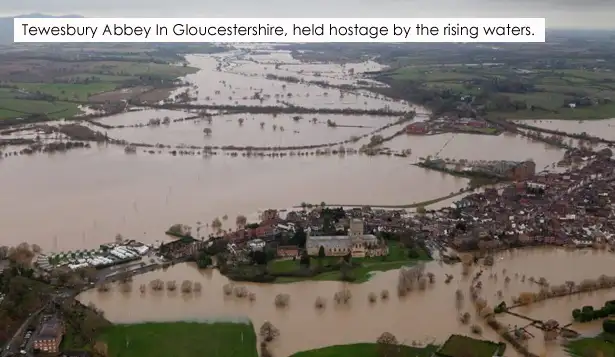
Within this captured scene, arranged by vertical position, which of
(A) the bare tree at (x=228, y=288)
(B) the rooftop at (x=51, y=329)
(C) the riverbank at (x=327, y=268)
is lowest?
(B) the rooftop at (x=51, y=329)

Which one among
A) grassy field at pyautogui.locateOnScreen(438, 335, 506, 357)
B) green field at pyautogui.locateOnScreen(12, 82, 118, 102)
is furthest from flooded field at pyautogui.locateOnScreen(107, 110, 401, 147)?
grassy field at pyautogui.locateOnScreen(438, 335, 506, 357)

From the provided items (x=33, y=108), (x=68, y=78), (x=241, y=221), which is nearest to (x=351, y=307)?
(x=241, y=221)

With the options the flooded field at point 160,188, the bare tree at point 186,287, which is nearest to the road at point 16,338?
the bare tree at point 186,287

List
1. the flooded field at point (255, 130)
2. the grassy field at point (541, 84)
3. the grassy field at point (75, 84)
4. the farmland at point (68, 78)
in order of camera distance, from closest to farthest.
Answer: the flooded field at point (255, 130) → the grassy field at point (75, 84) → the farmland at point (68, 78) → the grassy field at point (541, 84)

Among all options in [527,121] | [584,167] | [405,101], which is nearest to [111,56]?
[405,101]

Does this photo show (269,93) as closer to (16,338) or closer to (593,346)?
(16,338)

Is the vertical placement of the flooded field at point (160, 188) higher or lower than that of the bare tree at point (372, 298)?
higher

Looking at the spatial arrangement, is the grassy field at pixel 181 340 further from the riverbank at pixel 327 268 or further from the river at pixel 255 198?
the riverbank at pixel 327 268
